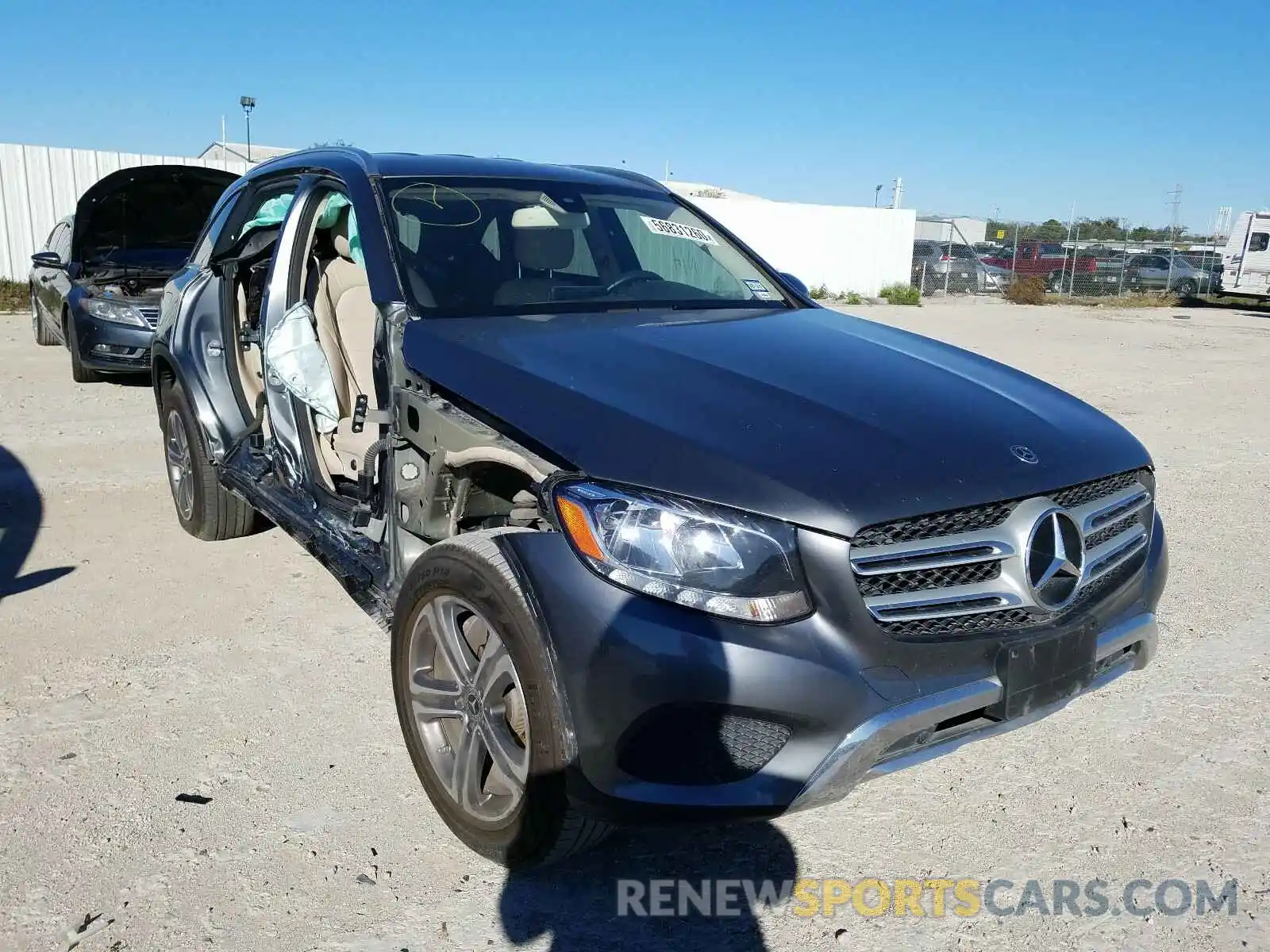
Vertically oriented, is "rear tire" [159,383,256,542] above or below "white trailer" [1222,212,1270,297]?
below

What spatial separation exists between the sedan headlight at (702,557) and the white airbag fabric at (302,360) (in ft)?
6.96

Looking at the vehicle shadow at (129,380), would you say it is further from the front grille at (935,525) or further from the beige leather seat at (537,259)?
the front grille at (935,525)

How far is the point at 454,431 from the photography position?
109 inches

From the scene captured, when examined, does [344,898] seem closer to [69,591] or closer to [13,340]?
[69,591]

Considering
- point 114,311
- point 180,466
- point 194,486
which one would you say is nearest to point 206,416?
point 194,486

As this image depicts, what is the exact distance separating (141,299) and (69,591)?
5022mm

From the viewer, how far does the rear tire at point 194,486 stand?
485cm

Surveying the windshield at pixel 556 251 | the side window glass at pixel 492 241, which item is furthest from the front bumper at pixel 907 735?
the side window glass at pixel 492 241

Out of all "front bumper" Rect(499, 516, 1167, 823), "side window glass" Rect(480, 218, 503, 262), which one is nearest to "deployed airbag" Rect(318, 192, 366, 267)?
"side window glass" Rect(480, 218, 503, 262)

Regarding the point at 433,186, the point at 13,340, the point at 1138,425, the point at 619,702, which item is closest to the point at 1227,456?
the point at 1138,425

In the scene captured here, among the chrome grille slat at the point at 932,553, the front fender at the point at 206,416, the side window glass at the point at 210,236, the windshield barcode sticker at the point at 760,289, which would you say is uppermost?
the side window glass at the point at 210,236

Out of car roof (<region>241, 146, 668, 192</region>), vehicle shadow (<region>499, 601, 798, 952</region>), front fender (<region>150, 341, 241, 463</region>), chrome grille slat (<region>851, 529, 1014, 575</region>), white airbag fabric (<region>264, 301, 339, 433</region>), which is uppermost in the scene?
car roof (<region>241, 146, 668, 192</region>)

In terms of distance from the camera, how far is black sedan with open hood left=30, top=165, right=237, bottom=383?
862 cm

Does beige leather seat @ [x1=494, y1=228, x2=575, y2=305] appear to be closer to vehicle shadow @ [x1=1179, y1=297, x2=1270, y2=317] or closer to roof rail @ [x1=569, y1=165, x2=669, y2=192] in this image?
roof rail @ [x1=569, y1=165, x2=669, y2=192]
